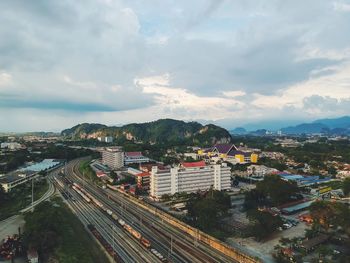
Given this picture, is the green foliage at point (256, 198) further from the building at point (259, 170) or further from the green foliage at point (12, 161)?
the green foliage at point (12, 161)

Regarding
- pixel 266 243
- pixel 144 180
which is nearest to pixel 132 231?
pixel 266 243

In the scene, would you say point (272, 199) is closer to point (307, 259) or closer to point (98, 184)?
point (307, 259)

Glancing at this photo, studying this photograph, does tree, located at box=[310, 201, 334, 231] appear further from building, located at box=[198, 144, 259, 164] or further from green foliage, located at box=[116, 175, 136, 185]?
building, located at box=[198, 144, 259, 164]

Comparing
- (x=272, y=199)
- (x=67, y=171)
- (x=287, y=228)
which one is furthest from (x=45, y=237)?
(x=67, y=171)

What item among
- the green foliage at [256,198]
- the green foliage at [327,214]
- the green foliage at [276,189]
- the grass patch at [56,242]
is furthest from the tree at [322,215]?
the grass patch at [56,242]

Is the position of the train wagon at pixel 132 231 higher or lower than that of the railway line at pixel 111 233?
higher
